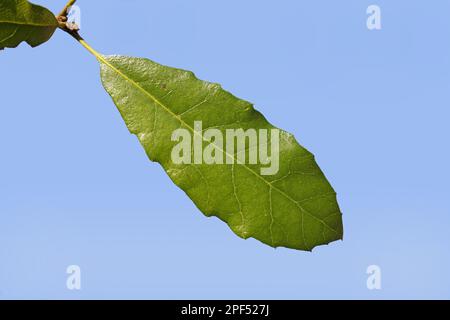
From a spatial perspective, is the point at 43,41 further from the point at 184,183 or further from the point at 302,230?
the point at 302,230

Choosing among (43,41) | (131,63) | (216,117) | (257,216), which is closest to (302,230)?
(257,216)

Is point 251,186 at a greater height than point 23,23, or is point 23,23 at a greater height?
point 23,23

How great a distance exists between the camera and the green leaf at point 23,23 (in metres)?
1.47

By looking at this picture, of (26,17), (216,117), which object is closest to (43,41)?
(26,17)

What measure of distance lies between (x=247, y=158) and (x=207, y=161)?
0.11 metres

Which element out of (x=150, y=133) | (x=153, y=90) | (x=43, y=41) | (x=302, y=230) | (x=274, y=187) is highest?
(x=43, y=41)

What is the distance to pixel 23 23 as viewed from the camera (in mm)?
1478

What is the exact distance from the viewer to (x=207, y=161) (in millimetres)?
1518

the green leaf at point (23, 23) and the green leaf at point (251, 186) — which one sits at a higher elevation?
the green leaf at point (23, 23)

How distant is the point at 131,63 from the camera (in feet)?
5.09

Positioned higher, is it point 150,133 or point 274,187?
point 150,133

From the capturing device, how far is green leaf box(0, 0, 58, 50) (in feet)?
4.81

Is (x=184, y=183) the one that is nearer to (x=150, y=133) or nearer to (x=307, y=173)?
(x=150, y=133)

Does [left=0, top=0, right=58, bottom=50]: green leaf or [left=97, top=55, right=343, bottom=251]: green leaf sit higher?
[left=0, top=0, right=58, bottom=50]: green leaf
